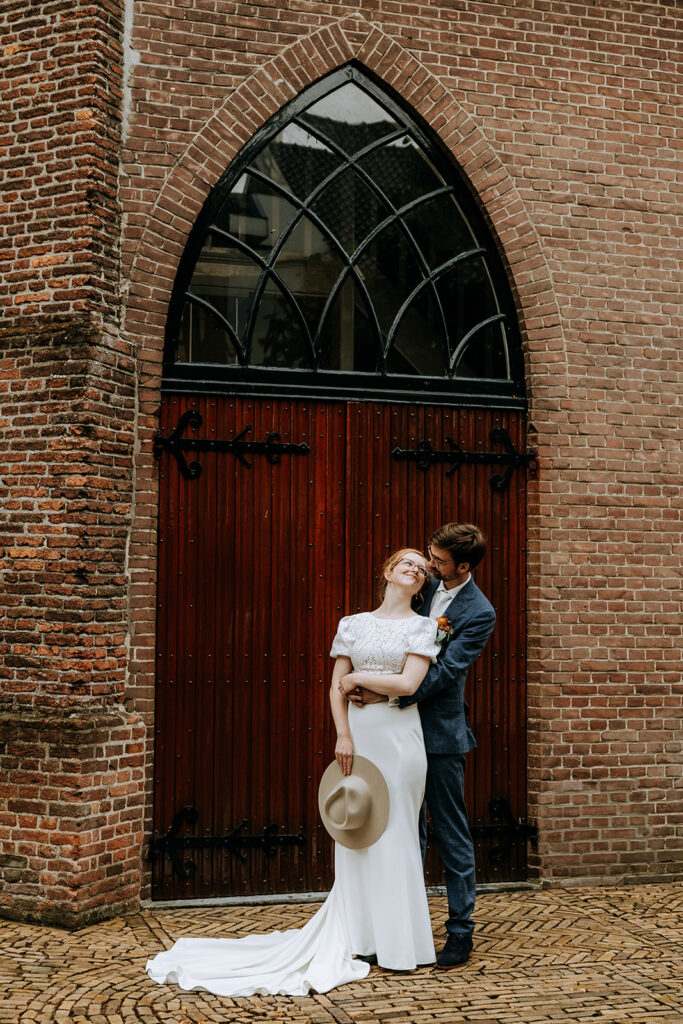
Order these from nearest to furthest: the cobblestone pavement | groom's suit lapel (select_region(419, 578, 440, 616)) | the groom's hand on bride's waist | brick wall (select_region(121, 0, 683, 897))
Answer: the cobblestone pavement → the groom's hand on bride's waist → groom's suit lapel (select_region(419, 578, 440, 616)) → brick wall (select_region(121, 0, 683, 897))

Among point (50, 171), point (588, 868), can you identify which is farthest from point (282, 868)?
point (50, 171)

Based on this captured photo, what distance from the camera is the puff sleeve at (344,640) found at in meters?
5.29

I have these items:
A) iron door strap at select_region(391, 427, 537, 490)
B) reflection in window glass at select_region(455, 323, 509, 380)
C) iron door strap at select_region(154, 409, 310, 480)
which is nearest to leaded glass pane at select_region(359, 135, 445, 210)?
reflection in window glass at select_region(455, 323, 509, 380)

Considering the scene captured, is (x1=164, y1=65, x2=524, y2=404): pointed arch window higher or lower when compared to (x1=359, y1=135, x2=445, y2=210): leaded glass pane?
lower

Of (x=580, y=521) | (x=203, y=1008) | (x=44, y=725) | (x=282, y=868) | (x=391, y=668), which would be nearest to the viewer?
(x=203, y=1008)

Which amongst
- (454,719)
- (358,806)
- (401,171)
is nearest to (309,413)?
(401,171)

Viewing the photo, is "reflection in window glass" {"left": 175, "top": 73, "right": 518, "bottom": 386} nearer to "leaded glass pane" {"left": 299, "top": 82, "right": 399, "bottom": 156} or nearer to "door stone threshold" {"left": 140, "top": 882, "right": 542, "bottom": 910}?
"leaded glass pane" {"left": 299, "top": 82, "right": 399, "bottom": 156}

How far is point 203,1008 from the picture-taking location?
4652 millimetres

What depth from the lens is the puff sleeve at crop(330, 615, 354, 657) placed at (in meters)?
5.29

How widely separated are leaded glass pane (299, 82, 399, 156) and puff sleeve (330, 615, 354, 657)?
3478 millimetres

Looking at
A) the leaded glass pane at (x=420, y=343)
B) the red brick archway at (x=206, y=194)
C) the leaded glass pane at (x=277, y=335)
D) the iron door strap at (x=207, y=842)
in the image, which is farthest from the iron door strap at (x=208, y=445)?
the iron door strap at (x=207, y=842)

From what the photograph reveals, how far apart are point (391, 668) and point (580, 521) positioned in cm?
248

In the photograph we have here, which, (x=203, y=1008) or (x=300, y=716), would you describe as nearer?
(x=203, y=1008)

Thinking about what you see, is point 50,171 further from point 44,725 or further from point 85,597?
point 44,725
